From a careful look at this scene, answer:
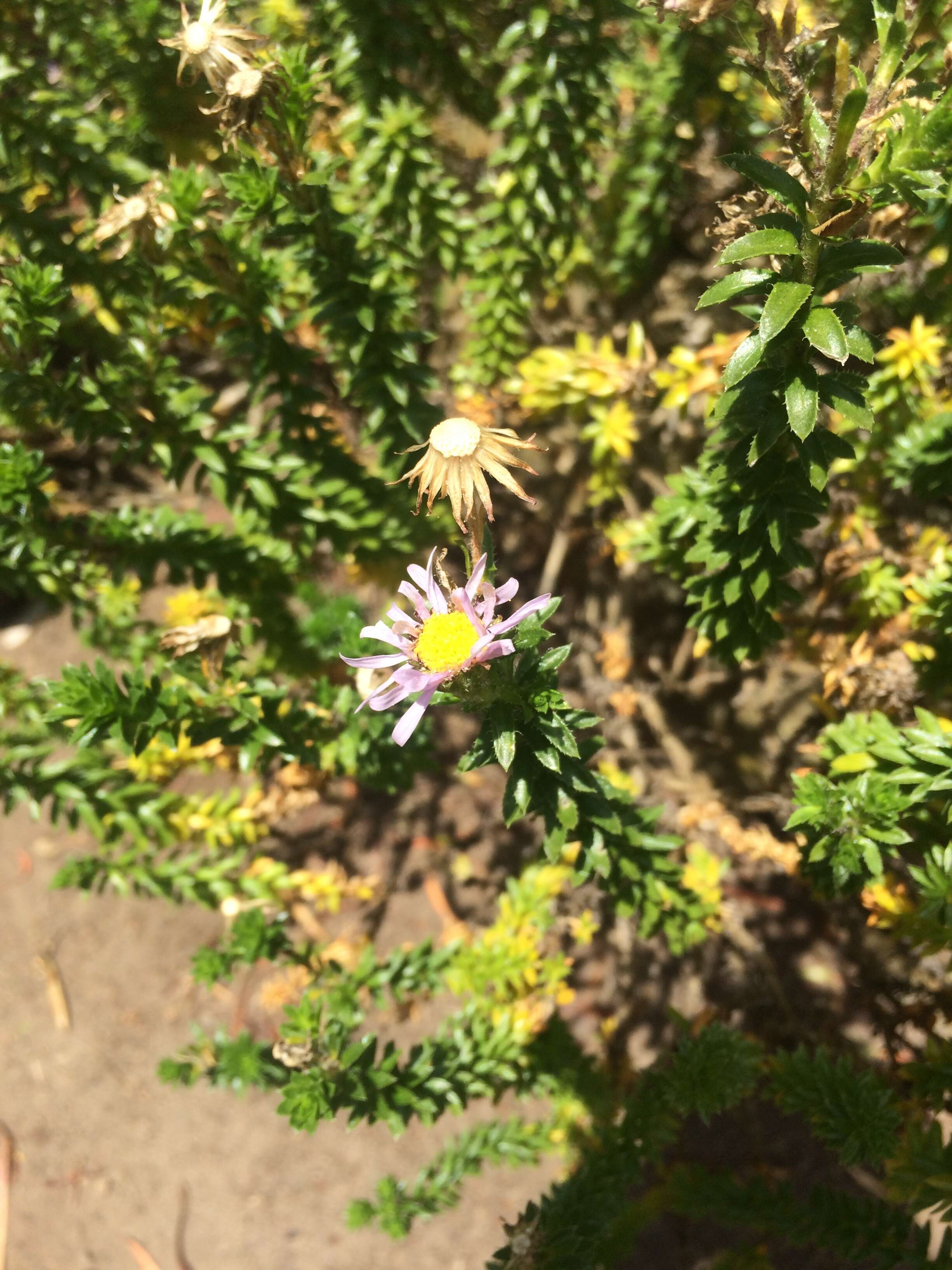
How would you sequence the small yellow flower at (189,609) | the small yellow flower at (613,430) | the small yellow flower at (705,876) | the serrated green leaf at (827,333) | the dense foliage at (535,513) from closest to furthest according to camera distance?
the serrated green leaf at (827,333) < the dense foliage at (535,513) < the small yellow flower at (705,876) < the small yellow flower at (613,430) < the small yellow flower at (189,609)

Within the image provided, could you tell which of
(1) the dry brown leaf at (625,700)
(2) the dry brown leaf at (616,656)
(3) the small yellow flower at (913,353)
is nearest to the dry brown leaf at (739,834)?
(1) the dry brown leaf at (625,700)

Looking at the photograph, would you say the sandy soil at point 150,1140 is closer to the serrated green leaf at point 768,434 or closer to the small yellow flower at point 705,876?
the small yellow flower at point 705,876

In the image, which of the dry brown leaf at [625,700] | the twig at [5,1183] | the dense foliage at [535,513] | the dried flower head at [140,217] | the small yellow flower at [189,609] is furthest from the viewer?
the twig at [5,1183]

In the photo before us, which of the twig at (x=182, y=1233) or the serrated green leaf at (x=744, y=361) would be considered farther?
the twig at (x=182, y=1233)

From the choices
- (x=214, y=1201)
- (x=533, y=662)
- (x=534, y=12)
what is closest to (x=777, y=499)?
(x=533, y=662)

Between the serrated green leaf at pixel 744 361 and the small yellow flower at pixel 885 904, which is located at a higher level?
the serrated green leaf at pixel 744 361

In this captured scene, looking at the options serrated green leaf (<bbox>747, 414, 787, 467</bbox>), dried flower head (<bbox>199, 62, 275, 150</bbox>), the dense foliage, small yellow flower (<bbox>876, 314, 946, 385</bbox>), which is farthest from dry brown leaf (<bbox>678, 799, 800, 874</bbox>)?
dried flower head (<bbox>199, 62, 275, 150</bbox>)

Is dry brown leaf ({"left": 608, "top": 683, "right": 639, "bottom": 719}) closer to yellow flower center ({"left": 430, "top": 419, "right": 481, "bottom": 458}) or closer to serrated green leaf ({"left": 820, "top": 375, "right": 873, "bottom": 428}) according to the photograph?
serrated green leaf ({"left": 820, "top": 375, "right": 873, "bottom": 428})
